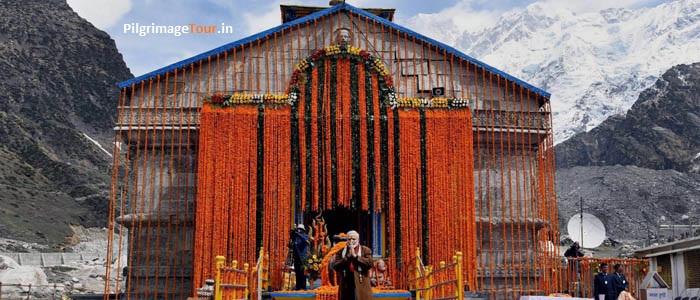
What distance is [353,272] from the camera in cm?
1194

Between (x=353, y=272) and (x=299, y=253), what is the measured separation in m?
5.48

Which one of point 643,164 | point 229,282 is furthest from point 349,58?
point 643,164

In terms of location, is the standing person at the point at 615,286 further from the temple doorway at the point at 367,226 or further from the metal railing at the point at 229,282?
the metal railing at the point at 229,282

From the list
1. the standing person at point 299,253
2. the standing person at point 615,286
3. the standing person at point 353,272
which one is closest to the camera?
the standing person at point 353,272

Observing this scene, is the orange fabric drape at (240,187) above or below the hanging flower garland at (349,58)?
below

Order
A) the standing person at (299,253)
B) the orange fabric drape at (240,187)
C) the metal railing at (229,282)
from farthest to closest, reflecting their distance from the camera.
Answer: the orange fabric drape at (240,187), the standing person at (299,253), the metal railing at (229,282)

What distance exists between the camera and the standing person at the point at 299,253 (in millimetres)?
17281

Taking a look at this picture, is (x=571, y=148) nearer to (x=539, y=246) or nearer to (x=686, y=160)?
(x=686, y=160)

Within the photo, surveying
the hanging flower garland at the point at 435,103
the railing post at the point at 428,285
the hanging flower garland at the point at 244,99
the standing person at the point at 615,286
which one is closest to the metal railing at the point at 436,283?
the railing post at the point at 428,285

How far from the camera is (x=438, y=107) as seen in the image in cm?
2012

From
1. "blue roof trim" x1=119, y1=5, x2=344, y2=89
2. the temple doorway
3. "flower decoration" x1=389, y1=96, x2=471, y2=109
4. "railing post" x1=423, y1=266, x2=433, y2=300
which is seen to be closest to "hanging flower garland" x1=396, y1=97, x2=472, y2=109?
"flower decoration" x1=389, y1=96, x2=471, y2=109

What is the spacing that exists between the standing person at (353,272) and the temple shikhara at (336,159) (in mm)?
6577

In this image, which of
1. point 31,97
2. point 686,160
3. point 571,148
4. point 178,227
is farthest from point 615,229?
point 31,97

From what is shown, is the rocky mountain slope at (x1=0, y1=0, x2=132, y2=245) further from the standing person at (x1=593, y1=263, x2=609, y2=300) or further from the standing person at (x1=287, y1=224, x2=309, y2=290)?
the standing person at (x1=593, y1=263, x2=609, y2=300)
